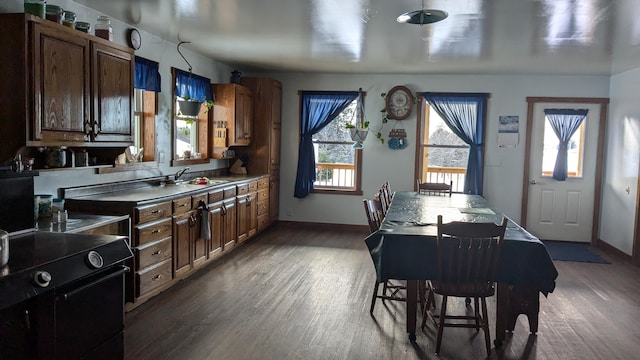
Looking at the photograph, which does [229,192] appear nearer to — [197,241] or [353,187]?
[197,241]

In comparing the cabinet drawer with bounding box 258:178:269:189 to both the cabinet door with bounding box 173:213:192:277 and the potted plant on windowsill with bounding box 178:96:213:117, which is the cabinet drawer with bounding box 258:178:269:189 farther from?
the cabinet door with bounding box 173:213:192:277

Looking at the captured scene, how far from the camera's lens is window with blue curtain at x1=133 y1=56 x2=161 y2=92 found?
4.71m

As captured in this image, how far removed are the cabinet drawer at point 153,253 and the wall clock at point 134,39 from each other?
5.91 ft

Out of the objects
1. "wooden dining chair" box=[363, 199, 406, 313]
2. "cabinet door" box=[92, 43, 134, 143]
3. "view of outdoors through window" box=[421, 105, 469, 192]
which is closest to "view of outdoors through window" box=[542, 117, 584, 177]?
"view of outdoors through window" box=[421, 105, 469, 192]

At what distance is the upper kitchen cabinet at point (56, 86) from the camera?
9.62 feet

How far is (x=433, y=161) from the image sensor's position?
7.45 m

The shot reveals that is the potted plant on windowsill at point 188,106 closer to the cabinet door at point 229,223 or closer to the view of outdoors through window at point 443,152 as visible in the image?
the cabinet door at point 229,223

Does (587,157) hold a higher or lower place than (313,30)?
lower

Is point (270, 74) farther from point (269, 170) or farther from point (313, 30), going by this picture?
point (313, 30)

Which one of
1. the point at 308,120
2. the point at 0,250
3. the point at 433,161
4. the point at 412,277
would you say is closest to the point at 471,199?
the point at 433,161

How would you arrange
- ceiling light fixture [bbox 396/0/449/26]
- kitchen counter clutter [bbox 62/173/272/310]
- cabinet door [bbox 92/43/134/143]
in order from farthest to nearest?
kitchen counter clutter [bbox 62/173/272/310], cabinet door [bbox 92/43/134/143], ceiling light fixture [bbox 396/0/449/26]

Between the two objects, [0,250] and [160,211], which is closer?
[0,250]

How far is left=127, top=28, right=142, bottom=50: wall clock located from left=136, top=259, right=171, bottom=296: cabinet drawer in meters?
1.99

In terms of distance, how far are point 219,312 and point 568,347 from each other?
2553 mm
